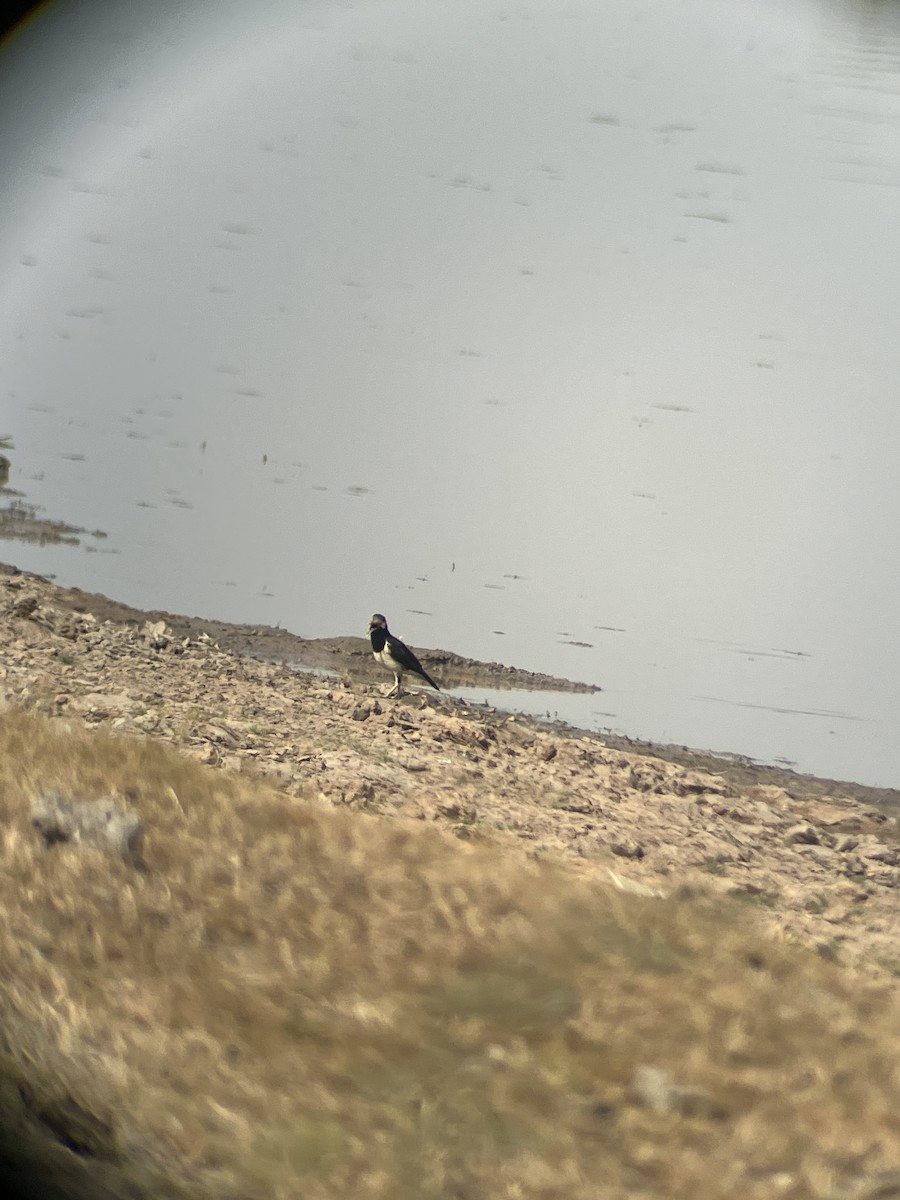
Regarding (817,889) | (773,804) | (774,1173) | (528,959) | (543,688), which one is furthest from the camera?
(543,688)

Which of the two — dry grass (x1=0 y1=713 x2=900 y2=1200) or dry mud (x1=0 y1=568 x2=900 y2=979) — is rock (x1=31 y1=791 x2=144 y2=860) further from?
dry mud (x1=0 y1=568 x2=900 y2=979)

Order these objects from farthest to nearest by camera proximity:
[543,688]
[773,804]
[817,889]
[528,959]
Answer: [543,688]
[773,804]
[817,889]
[528,959]

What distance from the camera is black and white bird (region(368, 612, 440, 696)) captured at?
1197mm

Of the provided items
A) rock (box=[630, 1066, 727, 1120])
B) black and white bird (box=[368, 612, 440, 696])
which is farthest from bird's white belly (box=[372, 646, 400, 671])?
rock (box=[630, 1066, 727, 1120])

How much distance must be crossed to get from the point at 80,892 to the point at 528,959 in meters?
0.43

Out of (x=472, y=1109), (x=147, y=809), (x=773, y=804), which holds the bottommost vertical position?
(x=472, y=1109)

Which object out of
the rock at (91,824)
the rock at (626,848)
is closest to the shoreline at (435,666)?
the rock at (626,848)

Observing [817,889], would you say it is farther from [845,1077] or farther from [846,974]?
[845,1077]

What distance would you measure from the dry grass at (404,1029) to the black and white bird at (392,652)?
261 millimetres

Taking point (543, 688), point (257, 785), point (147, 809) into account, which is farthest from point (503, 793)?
point (147, 809)

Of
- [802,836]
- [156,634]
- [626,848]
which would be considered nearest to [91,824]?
[156,634]

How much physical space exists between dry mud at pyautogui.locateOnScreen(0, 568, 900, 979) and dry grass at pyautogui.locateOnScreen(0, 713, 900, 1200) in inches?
2.7

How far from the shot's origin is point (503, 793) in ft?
3.56

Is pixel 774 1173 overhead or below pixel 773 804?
below
